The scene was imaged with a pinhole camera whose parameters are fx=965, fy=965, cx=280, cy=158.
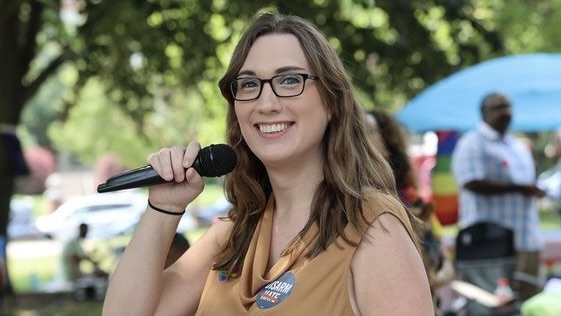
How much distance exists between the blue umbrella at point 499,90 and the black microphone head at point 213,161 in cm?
603

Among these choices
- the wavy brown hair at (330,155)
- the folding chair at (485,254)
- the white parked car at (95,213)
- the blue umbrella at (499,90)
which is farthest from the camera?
the white parked car at (95,213)

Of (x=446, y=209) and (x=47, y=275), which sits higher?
(x=446, y=209)

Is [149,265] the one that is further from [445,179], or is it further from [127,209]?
[127,209]

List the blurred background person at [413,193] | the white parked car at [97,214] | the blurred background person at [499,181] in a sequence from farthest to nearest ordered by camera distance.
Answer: the white parked car at [97,214]
the blurred background person at [499,181]
the blurred background person at [413,193]

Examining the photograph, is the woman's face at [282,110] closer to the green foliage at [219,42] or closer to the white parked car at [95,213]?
the green foliage at [219,42]

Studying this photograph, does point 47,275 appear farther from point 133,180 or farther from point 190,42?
point 133,180

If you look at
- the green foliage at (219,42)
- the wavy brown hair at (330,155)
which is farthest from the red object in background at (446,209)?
the wavy brown hair at (330,155)

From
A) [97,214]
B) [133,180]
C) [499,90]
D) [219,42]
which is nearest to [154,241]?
[133,180]

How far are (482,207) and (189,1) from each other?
4249 millimetres

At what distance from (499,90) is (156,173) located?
634 cm

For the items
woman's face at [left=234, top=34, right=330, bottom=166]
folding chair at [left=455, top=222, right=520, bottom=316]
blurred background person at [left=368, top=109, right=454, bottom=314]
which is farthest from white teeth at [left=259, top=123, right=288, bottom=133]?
folding chair at [left=455, top=222, right=520, bottom=316]

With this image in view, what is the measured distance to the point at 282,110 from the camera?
7.14ft

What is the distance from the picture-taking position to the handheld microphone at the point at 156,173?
2.26 m

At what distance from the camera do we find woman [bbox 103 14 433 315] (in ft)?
6.55
